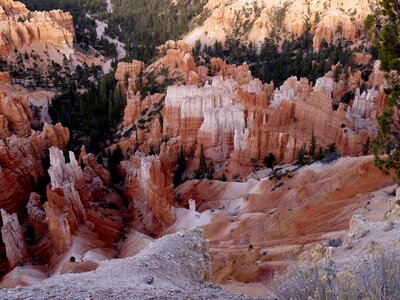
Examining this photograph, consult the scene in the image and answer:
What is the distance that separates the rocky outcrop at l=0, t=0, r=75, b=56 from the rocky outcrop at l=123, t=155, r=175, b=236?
127ft

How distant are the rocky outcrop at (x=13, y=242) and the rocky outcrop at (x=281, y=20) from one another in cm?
4627

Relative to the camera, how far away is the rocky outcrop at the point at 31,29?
5591 cm

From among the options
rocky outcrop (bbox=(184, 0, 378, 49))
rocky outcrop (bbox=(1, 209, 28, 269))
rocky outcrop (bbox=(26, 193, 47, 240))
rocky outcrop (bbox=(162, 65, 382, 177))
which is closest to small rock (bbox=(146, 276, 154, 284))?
rocky outcrop (bbox=(1, 209, 28, 269))

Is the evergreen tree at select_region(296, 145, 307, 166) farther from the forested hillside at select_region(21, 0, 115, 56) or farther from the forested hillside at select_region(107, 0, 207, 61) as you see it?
the forested hillside at select_region(21, 0, 115, 56)

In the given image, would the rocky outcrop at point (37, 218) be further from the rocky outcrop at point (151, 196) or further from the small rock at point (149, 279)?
the small rock at point (149, 279)

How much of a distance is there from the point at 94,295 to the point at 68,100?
41413 millimetres

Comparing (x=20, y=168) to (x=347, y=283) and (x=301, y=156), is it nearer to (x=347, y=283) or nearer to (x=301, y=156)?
(x=301, y=156)

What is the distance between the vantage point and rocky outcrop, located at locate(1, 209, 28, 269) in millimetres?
17266

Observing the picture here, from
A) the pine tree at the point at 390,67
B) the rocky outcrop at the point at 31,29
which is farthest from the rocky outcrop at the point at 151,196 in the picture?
the rocky outcrop at the point at 31,29

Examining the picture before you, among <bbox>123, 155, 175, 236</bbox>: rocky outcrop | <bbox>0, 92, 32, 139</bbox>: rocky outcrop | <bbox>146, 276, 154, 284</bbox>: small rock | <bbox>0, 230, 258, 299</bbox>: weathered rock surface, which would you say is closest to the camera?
<bbox>0, 230, 258, 299</bbox>: weathered rock surface

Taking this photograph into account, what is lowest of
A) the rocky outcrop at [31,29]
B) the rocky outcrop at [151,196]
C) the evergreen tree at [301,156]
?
the rocky outcrop at [151,196]

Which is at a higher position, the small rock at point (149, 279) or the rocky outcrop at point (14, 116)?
the small rock at point (149, 279)

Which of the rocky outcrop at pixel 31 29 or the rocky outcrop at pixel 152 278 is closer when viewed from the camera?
the rocky outcrop at pixel 152 278

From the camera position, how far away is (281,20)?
61438mm
